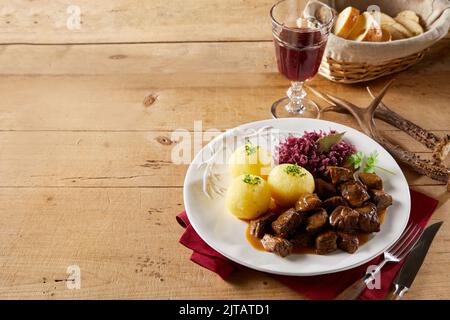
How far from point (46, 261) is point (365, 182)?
83cm

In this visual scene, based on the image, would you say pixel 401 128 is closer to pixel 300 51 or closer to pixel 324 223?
pixel 300 51

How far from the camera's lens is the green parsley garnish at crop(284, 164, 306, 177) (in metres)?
1.37

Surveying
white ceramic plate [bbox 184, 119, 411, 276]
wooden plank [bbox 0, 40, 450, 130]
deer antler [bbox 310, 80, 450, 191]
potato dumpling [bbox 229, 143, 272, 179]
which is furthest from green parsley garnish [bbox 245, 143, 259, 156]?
deer antler [bbox 310, 80, 450, 191]

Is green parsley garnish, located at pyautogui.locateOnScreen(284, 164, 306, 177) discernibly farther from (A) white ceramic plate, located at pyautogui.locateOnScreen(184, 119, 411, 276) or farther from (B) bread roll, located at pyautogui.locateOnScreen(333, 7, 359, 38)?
(B) bread roll, located at pyautogui.locateOnScreen(333, 7, 359, 38)

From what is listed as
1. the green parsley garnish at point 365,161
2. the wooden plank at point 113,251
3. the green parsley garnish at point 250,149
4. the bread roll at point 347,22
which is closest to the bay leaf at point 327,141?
the green parsley garnish at point 365,161

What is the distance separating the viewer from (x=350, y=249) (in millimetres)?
1265

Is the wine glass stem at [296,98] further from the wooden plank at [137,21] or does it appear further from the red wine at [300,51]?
the wooden plank at [137,21]

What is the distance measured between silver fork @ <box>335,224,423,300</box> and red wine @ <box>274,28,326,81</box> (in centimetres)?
59

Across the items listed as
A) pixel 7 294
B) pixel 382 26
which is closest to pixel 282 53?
pixel 382 26

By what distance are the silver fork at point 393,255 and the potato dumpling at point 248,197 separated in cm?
28

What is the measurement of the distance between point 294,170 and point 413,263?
0.35m

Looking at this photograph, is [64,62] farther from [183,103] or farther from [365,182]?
[365,182]

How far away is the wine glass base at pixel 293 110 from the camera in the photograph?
5.91 feet

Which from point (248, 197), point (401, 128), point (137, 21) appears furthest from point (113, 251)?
point (137, 21)
